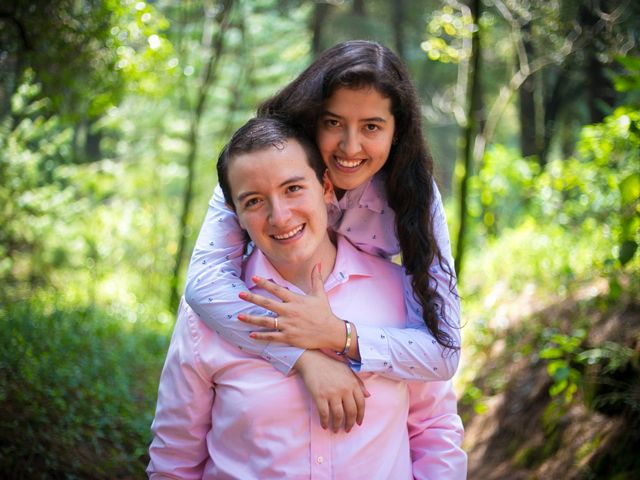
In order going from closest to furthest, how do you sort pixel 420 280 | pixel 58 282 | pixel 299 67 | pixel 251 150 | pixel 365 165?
pixel 251 150, pixel 420 280, pixel 365 165, pixel 58 282, pixel 299 67

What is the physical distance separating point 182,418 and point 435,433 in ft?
2.64

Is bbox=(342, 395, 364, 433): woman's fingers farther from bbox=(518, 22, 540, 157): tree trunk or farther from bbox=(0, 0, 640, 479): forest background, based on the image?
bbox=(518, 22, 540, 157): tree trunk

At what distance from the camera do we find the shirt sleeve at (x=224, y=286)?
201 centimetres

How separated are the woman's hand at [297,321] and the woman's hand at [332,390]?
0.16 ft

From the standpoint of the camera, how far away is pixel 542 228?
7422 mm

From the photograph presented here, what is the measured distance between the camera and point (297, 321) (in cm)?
200

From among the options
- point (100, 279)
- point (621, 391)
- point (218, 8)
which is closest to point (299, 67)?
point (218, 8)

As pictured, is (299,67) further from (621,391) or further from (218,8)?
(621,391)

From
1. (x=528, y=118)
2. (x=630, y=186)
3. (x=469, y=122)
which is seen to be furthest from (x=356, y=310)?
(x=528, y=118)

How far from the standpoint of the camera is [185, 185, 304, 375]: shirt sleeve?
2.01m

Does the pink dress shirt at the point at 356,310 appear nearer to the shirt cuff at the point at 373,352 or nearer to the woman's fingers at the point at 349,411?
the shirt cuff at the point at 373,352

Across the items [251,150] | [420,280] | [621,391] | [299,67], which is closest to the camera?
[251,150]

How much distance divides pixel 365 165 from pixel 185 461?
114 centimetres

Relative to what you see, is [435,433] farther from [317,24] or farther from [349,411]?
[317,24]
